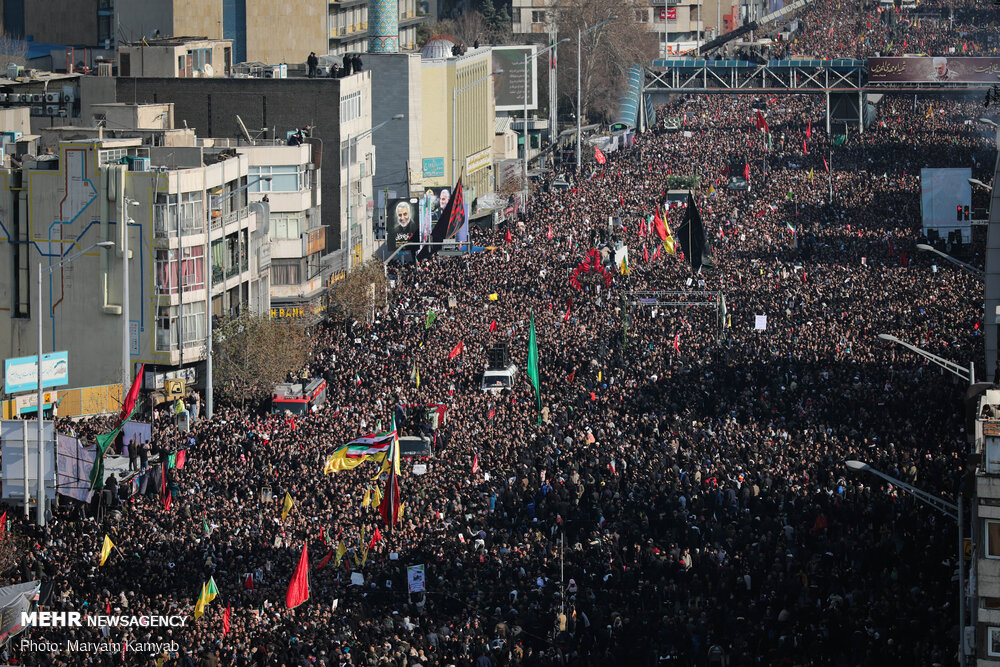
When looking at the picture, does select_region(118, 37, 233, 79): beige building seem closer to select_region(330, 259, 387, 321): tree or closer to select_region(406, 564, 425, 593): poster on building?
select_region(330, 259, 387, 321): tree

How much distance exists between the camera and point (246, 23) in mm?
104875

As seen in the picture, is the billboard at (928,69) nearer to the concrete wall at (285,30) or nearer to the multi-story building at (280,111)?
the concrete wall at (285,30)

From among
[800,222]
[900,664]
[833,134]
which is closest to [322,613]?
[900,664]

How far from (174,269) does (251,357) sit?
338 cm

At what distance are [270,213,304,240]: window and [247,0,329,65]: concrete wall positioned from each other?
3777 cm

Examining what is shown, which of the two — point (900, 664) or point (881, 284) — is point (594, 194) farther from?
point (900, 664)

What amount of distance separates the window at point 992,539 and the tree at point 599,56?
→ 335 ft

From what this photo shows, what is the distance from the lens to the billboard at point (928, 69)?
11212 centimetres

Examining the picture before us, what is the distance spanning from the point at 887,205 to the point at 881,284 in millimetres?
18132

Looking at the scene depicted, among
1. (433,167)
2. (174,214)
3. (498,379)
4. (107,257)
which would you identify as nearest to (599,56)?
(433,167)

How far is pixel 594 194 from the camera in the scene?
9244 cm

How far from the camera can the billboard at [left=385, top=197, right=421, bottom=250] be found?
8281 cm

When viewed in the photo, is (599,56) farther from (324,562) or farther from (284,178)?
(324,562)

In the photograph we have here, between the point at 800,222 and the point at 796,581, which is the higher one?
the point at 800,222
